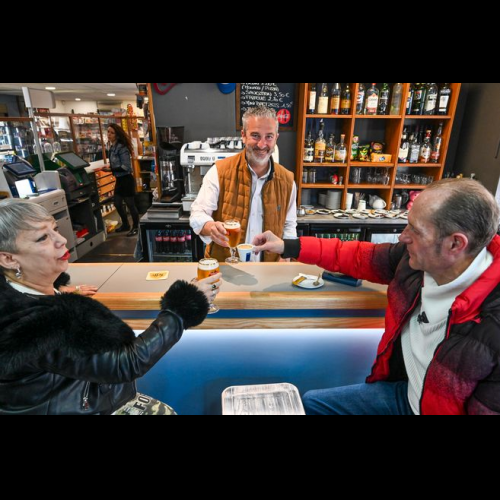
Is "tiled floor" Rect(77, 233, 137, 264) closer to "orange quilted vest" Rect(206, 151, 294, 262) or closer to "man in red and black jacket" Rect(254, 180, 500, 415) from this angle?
"orange quilted vest" Rect(206, 151, 294, 262)

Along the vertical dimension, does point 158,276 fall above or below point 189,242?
above

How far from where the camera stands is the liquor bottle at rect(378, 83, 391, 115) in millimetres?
4098

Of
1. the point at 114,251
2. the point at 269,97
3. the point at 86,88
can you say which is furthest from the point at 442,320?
the point at 86,88

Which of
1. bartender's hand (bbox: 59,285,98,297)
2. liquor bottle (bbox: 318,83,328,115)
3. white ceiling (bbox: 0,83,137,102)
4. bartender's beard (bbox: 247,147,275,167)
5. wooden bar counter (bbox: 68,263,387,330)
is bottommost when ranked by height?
wooden bar counter (bbox: 68,263,387,330)

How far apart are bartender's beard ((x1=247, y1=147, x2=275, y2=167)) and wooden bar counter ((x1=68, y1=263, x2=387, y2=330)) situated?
973mm

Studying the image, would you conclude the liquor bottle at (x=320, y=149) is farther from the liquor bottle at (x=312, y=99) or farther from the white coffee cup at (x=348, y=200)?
the white coffee cup at (x=348, y=200)

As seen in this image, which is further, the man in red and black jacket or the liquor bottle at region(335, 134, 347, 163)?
the liquor bottle at region(335, 134, 347, 163)

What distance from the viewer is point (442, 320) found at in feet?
4.54

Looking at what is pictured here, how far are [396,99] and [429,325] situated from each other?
11.5 ft

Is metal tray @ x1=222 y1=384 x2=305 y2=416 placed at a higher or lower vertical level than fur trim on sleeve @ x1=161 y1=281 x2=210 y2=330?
lower

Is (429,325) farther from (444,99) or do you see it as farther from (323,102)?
(444,99)

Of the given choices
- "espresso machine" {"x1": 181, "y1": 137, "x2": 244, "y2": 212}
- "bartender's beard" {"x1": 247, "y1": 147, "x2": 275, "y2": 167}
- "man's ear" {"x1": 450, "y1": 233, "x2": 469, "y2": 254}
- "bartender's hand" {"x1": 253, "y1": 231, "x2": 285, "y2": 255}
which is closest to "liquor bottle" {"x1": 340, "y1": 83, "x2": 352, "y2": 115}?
"espresso machine" {"x1": 181, "y1": 137, "x2": 244, "y2": 212}

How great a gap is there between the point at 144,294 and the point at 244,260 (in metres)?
0.74
